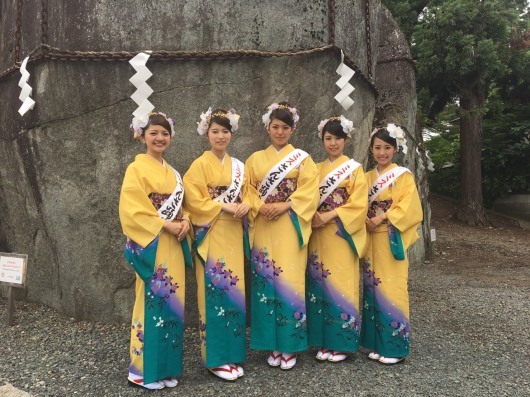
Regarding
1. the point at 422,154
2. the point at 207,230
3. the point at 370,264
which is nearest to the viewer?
the point at 207,230

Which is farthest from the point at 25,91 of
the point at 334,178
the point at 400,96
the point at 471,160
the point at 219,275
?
the point at 471,160

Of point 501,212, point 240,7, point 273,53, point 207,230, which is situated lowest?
point 501,212

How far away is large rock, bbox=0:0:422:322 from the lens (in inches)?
156

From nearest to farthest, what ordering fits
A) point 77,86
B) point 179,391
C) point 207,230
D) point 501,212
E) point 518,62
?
point 179,391 < point 207,230 < point 77,86 < point 518,62 < point 501,212

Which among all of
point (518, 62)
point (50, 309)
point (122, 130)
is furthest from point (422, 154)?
point (50, 309)

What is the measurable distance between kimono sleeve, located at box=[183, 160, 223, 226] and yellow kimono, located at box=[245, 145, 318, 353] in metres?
0.35

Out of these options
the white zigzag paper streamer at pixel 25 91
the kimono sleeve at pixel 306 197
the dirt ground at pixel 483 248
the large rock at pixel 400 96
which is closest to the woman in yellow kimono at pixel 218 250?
the kimono sleeve at pixel 306 197

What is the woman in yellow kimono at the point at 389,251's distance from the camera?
11.2 ft

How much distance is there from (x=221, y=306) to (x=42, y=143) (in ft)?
7.52

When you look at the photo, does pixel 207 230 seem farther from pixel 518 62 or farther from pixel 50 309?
pixel 518 62

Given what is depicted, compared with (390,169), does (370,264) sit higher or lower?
lower

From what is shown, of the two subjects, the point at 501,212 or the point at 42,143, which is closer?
the point at 42,143

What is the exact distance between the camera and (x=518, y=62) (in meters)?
11.3

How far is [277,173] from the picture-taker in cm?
332
